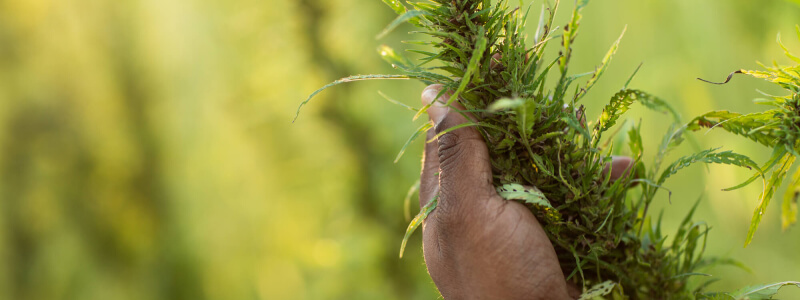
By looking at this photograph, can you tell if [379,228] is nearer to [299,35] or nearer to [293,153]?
[299,35]

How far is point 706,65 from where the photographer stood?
3.65 feet

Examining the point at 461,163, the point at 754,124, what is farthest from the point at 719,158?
the point at 461,163

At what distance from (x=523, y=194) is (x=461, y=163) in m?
0.04

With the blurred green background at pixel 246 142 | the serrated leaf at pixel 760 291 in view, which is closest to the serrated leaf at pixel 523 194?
the serrated leaf at pixel 760 291

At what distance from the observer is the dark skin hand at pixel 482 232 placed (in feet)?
0.85

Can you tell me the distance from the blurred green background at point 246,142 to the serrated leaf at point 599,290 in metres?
0.65

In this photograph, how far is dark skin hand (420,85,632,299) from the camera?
0.26m

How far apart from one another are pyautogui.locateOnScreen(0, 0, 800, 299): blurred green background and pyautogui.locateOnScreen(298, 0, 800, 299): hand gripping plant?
2.03 ft

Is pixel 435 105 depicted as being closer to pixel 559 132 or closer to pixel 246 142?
pixel 559 132

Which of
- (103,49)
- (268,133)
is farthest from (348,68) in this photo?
(103,49)

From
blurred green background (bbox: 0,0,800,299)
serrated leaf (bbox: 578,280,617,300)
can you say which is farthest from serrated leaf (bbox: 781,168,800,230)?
blurred green background (bbox: 0,0,800,299)

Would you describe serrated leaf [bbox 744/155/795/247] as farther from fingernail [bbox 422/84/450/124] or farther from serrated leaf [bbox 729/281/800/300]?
fingernail [bbox 422/84/450/124]

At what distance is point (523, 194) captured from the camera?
0.24m

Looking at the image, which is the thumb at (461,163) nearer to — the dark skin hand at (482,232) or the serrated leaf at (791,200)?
the dark skin hand at (482,232)
